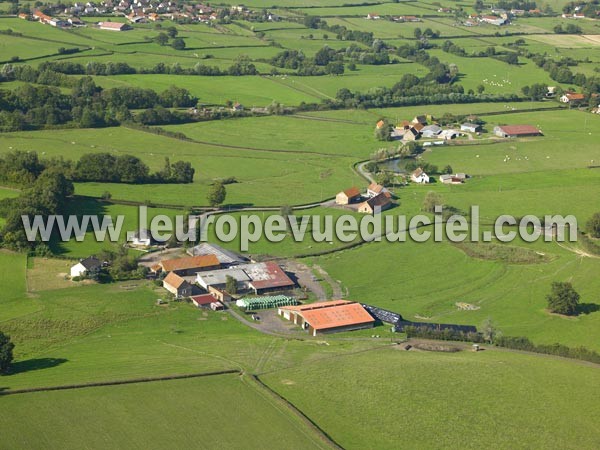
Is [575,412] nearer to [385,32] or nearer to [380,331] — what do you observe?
[380,331]

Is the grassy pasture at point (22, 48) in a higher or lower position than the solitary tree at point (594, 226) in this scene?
higher

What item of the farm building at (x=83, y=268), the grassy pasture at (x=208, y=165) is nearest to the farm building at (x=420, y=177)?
the grassy pasture at (x=208, y=165)

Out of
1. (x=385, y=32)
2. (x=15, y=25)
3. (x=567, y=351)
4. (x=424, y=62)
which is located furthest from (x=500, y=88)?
(x=567, y=351)

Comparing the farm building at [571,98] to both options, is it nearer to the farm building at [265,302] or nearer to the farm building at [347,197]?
the farm building at [347,197]

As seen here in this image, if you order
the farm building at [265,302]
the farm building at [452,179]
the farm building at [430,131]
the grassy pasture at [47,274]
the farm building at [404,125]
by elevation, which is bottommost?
the farm building at [265,302]

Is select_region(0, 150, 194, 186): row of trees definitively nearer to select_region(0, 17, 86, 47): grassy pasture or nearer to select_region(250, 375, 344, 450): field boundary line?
select_region(250, 375, 344, 450): field boundary line
